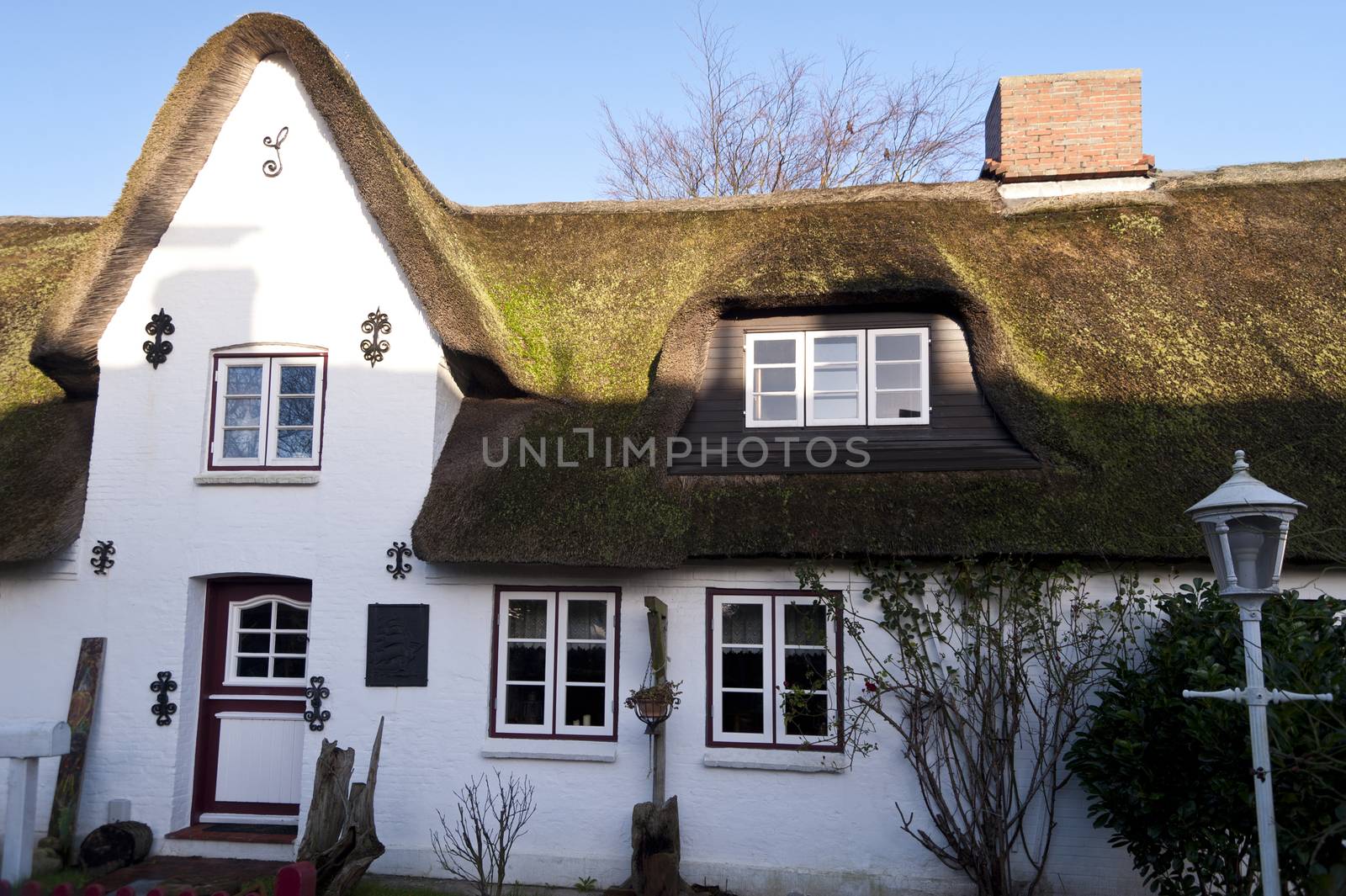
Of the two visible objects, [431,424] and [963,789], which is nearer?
[963,789]

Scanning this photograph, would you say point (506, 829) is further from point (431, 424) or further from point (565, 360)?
point (565, 360)

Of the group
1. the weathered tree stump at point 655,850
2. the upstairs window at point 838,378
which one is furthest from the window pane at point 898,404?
the weathered tree stump at point 655,850

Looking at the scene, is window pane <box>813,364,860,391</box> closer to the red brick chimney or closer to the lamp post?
the red brick chimney

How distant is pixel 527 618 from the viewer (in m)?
7.55

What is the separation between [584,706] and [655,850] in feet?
3.99

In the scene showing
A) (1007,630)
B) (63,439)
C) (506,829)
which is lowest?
(506,829)

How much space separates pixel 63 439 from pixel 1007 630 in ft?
25.8

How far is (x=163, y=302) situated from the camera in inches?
320

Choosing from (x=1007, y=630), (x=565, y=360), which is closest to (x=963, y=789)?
(x=1007, y=630)

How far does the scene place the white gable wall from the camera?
7520 millimetres

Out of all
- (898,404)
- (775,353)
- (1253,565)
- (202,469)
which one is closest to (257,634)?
(202,469)

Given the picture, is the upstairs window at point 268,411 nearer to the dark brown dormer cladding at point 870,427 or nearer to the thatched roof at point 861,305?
the thatched roof at point 861,305

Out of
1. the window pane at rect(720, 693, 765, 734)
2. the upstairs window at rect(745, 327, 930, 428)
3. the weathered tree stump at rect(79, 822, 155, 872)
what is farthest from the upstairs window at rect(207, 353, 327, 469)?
the window pane at rect(720, 693, 765, 734)

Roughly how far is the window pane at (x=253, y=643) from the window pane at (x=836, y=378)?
16.4 ft
